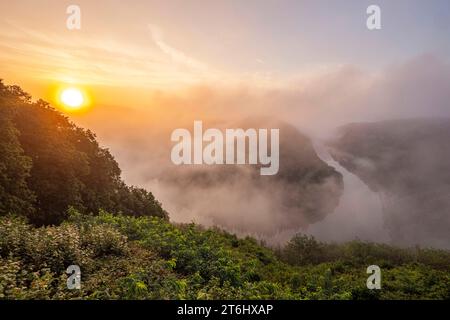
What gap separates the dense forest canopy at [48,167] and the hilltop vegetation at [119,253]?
5 centimetres

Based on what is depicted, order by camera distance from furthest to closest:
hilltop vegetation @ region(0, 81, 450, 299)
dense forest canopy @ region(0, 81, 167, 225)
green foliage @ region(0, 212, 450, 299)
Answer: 1. dense forest canopy @ region(0, 81, 167, 225)
2. hilltop vegetation @ region(0, 81, 450, 299)
3. green foliage @ region(0, 212, 450, 299)

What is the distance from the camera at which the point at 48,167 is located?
69.8ft

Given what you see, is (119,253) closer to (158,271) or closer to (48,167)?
(158,271)

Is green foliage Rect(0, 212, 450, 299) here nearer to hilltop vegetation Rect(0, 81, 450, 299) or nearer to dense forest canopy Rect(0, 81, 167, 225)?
hilltop vegetation Rect(0, 81, 450, 299)

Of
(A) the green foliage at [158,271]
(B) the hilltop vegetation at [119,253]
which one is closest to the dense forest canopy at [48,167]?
(B) the hilltop vegetation at [119,253]

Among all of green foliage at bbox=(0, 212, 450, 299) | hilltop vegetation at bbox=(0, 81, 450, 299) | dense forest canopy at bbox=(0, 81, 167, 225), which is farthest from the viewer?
dense forest canopy at bbox=(0, 81, 167, 225)

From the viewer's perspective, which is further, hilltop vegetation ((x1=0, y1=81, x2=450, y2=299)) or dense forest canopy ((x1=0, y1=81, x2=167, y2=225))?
dense forest canopy ((x1=0, y1=81, x2=167, y2=225))

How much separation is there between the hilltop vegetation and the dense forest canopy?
0.05 meters

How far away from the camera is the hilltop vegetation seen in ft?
26.7

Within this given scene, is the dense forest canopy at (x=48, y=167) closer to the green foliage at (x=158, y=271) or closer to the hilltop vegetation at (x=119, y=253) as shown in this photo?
the hilltop vegetation at (x=119, y=253)

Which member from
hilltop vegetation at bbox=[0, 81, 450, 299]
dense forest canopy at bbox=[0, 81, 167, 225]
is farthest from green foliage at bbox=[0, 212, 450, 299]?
dense forest canopy at bbox=[0, 81, 167, 225]

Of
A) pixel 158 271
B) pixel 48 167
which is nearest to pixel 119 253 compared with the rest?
pixel 158 271

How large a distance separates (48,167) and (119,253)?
12.2m

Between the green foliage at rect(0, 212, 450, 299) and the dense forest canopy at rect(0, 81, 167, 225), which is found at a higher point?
the dense forest canopy at rect(0, 81, 167, 225)
